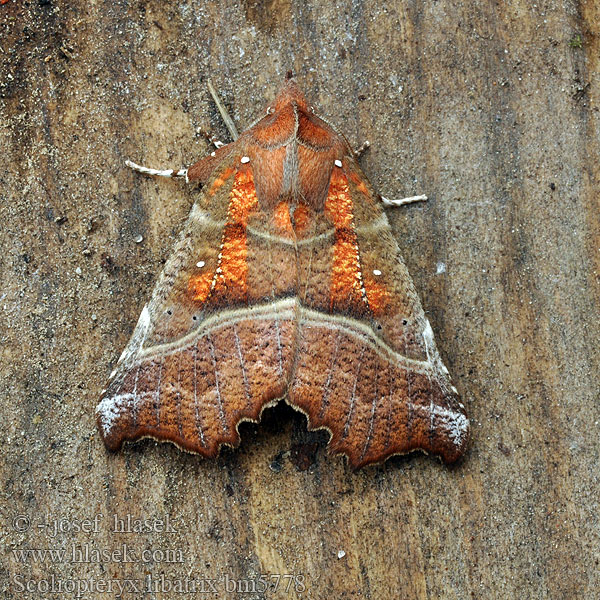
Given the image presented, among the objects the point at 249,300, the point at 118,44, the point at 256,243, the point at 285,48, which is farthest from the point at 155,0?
the point at 249,300

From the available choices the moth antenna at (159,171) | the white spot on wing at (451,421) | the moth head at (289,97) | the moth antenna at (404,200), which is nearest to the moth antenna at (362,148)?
the moth antenna at (404,200)

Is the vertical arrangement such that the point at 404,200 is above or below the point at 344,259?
above

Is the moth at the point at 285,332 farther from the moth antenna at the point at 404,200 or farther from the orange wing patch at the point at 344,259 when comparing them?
the moth antenna at the point at 404,200

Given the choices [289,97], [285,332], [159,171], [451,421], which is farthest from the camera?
[159,171]

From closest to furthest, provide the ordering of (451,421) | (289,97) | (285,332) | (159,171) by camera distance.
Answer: (285,332)
(451,421)
(289,97)
(159,171)

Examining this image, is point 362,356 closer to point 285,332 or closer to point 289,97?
point 285,332

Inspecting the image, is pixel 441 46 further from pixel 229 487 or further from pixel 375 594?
pixel 375 594

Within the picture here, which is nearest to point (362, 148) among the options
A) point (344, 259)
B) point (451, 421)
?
point (344, 259)
